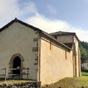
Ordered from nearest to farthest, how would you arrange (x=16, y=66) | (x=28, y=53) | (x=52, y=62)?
(x=28, y=53) < (x=16, y=66) < (x=52, y=62)

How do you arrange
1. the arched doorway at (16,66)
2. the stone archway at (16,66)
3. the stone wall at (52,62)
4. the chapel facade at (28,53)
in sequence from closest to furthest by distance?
the chapel facade at (28,53), the stone wall at (52,62), the stone archway at (16,66), the arched doorway at (16,66)

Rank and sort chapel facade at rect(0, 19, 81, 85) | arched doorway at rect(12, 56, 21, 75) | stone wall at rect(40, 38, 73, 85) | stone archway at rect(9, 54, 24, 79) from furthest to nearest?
arched doorway at rect(12, 56, 21, 75) → stone archway at rect(9, 54, 24, 79) → stone wall at rect(40, 38, 73, 85) → chapel facade at rect(0, 19, 81, 85)

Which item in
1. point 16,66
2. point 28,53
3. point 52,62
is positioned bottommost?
point 16,66

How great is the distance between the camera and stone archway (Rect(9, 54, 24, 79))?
22703mm

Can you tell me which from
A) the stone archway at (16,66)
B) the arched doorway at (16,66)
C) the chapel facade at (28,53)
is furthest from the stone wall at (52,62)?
the arched doorway at (16,66)

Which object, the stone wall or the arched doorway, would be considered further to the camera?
the arched doorway

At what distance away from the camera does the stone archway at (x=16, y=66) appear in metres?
22.7

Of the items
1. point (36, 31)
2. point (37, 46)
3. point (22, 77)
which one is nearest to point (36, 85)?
point (22, 77)

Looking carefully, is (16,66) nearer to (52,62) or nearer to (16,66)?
(16,66)

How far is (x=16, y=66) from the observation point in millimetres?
23750

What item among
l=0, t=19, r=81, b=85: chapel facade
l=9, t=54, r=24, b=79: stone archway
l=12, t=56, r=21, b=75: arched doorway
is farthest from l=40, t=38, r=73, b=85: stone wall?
l=12, t=56, r=21, b=75: arched doorway

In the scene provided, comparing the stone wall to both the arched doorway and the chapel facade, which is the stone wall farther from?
the arched doorway

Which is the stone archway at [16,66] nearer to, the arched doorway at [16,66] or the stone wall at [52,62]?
the arched doorway at [16,66]

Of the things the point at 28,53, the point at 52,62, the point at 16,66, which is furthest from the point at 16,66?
the point at 52,62
